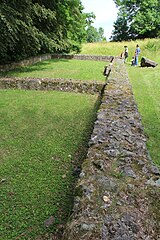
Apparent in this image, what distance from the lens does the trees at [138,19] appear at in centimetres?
3350

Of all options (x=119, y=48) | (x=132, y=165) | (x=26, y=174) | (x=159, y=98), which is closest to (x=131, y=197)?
(x=132, y=165)

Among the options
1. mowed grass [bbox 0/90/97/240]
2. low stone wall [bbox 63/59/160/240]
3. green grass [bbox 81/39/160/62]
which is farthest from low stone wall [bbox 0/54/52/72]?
low stone wall [bbox 63/59/160/240]

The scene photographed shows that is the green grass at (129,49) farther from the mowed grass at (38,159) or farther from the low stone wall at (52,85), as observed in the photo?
the mowed grass at (38,159)

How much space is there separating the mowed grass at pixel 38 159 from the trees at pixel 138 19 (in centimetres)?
3175

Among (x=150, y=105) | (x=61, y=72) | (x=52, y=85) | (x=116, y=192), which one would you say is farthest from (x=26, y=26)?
(x=116, y=192)

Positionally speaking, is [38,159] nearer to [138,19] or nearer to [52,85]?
[52,85]

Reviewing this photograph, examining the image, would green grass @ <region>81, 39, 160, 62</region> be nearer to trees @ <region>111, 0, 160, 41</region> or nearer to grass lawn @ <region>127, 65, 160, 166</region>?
grass lawn @ <region>127, 65, 160, 166</region>

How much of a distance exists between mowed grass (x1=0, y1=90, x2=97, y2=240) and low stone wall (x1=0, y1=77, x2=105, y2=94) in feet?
4.12

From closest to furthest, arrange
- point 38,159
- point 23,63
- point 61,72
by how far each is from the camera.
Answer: point 38,159
point 61,72
point 23,63

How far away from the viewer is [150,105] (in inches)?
267

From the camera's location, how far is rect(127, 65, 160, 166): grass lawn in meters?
4.46

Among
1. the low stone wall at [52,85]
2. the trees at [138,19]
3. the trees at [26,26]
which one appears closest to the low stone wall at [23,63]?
the trees at [26,26]

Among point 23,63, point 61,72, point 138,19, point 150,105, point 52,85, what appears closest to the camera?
point 150,105

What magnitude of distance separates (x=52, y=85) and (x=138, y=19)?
101ft
